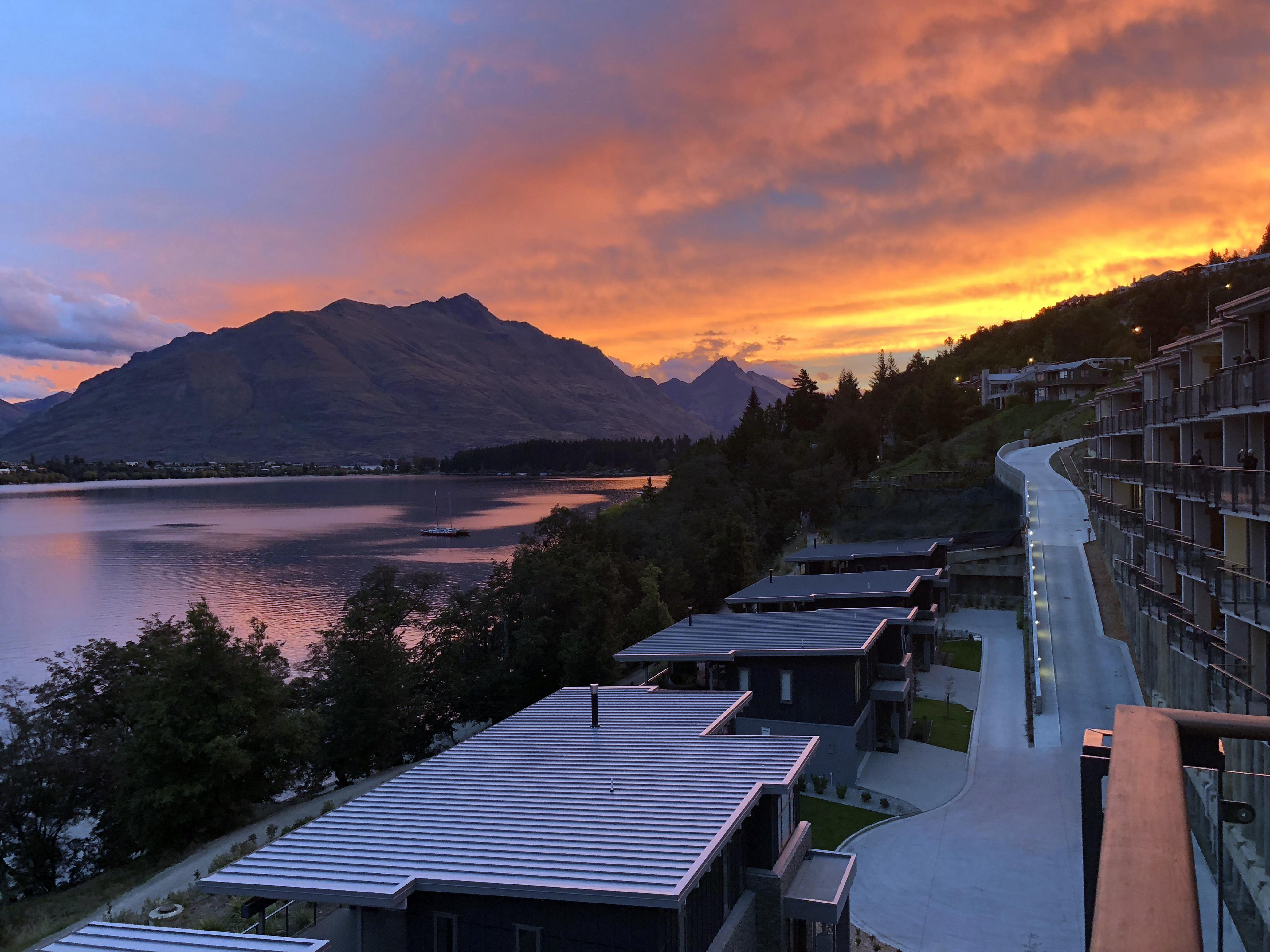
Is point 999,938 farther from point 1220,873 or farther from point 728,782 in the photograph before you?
point 1220,873

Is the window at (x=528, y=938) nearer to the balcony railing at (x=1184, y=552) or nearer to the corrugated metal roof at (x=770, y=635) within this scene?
the corrugated metal roof at (x=770, y=635)

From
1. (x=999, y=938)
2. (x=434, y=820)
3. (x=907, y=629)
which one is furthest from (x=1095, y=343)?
(x=434, y=820)

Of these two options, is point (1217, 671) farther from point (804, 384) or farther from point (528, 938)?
point (804, 384)

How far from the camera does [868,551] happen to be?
4300 cm

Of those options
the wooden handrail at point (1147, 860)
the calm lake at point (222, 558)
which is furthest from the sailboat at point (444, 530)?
the wooden handrail at point (1147, 860)

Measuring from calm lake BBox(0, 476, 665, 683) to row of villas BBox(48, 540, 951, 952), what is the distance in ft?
118

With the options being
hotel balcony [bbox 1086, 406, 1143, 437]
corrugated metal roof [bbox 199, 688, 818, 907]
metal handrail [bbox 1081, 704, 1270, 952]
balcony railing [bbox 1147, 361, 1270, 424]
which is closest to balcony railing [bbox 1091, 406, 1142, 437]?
hotel balcony [bbox 1086, 406, 1143, 437]

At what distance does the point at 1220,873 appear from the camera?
2357 millimetres

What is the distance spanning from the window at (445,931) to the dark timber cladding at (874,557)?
3245cm

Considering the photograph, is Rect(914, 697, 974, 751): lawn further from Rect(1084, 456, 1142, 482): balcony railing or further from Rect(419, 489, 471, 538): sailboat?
Rect(419, 489, 471, 538): sailboat

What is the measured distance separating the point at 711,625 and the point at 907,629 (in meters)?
8.07

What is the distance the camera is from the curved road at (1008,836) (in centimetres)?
1566

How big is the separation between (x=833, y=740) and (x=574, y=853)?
1480 cm

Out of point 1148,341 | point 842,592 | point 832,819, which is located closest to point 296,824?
point 832,819
